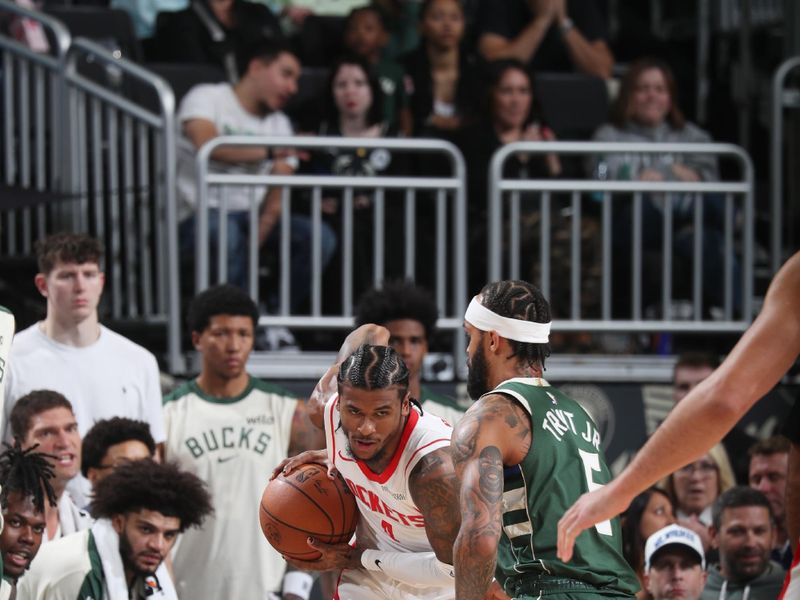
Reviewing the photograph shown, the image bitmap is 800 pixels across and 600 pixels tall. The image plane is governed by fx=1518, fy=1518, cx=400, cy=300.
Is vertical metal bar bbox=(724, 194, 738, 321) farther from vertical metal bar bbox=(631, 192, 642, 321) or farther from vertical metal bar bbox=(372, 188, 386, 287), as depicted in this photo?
vertical metal bar bbox=(372, 188, 386, 287)

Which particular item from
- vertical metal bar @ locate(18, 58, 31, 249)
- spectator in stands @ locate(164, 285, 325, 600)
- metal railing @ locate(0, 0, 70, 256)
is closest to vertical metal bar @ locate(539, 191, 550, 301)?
spectator in stands @ locate(164, 285, 325, 600)

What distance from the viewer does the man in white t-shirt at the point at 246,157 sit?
947cm

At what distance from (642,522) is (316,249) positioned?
101 inches

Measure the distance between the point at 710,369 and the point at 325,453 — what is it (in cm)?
328

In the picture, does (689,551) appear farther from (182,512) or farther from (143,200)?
(143,200)

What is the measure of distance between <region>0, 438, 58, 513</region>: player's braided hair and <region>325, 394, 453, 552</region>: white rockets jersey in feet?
4.83

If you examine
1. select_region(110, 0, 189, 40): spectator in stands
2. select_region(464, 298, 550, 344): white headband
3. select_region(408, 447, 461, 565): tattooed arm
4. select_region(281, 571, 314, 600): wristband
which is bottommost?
select_region(281, 571, 314, 600): wristband

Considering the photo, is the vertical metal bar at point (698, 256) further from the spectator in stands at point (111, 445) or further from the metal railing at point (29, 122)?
the metal railing at point (29, 122)

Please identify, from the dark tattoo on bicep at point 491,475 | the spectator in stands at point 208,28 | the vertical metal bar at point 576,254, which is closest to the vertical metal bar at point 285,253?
the vertical metal bar at point 576,254

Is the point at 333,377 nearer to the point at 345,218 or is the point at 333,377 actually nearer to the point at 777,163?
the point at 345,218

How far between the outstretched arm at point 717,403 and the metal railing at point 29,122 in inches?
240

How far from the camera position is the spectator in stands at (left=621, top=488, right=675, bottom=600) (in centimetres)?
830

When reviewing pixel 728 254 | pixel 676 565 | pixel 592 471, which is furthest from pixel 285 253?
pixel 592 471

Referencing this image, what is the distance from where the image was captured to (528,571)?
18.0 feet
